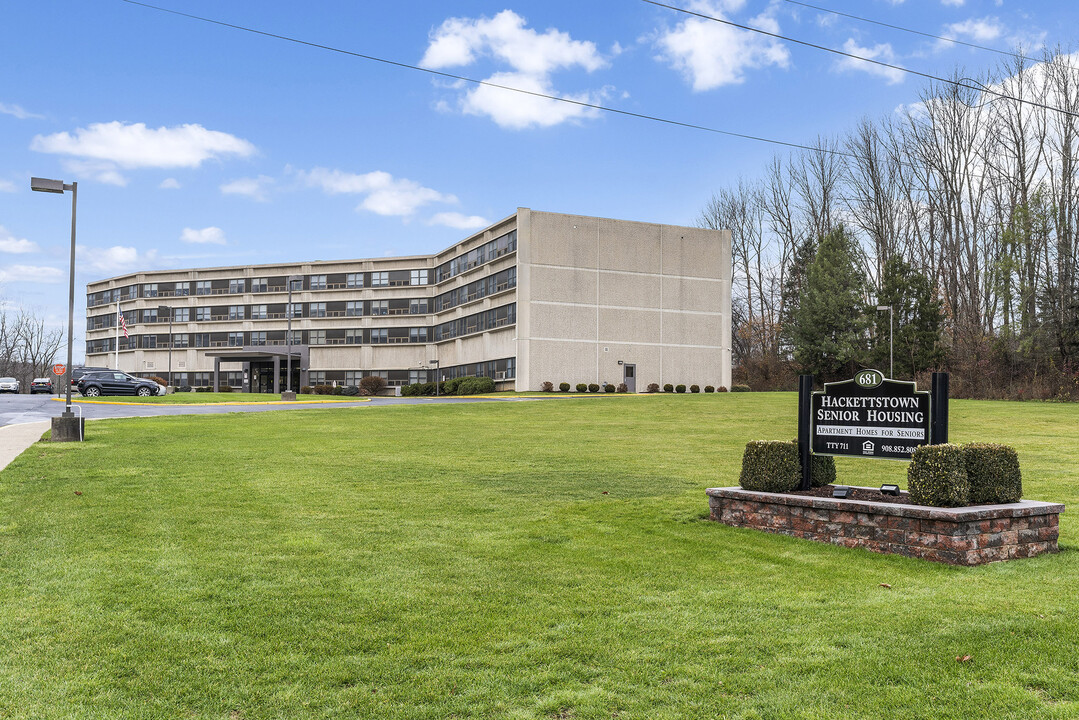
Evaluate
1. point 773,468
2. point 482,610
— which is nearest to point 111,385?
point 773,468

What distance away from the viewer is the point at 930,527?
7.54 m

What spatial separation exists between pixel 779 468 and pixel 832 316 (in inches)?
2120

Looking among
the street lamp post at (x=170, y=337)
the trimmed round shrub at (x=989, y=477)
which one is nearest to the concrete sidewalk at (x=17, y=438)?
the trimmed round shrub at (x=989, y=477)

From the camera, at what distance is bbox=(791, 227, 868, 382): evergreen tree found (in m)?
59.5

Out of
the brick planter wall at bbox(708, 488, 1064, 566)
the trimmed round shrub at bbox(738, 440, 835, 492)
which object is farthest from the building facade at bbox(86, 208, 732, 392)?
the brick planter wall at bbox(708, 488, 1064, 566)

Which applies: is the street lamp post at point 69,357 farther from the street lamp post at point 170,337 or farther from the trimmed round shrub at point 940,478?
the street lamp post at point 170,337

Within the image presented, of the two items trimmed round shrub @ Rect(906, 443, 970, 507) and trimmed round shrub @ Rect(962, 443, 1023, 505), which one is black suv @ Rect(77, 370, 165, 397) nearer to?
trimmed round shrub @ Rect(906, 443, 970, 507)

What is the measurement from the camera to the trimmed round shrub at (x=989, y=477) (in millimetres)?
7988

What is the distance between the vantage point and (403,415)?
Answer: 98.4 feet

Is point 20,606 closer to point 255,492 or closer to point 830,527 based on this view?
point 255,492

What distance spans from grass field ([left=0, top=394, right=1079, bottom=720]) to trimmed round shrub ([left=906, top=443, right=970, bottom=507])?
70cm

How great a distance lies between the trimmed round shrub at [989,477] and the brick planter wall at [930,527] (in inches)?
6.6

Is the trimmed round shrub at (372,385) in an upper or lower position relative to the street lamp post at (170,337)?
lower

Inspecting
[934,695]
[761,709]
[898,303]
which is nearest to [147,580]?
[761,709]
